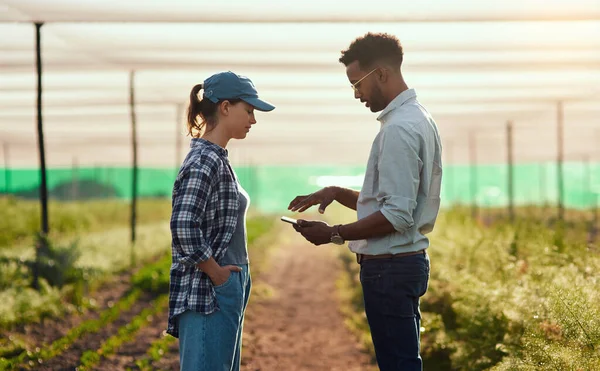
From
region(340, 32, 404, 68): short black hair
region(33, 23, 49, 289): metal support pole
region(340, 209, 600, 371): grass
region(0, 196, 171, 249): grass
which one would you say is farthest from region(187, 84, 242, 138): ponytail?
region(0, 196, 171, 249): grass

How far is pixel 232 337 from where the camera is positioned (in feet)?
8.70

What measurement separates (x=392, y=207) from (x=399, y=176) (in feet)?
0.36

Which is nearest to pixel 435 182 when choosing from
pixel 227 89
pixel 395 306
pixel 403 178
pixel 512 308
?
pixel 403 178

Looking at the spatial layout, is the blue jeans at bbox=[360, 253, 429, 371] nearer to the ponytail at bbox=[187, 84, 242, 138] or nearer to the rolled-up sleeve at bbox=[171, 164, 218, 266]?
the rolled-up sleeve at bbox=[171, 164, 218, 266]

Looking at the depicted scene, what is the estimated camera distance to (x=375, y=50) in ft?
9.27

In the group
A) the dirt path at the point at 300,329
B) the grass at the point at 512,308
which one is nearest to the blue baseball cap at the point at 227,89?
the grass at the point at 512,308

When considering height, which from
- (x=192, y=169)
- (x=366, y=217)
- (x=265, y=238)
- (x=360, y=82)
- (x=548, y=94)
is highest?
(x=548, y=94)

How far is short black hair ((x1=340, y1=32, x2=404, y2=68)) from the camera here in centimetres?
283

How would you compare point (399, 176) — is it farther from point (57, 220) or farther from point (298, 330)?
point (57, 220)

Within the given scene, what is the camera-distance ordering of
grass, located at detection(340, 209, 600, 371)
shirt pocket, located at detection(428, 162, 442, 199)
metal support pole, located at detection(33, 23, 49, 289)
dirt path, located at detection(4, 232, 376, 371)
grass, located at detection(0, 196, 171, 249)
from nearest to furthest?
shirt pocket, located at detection(428, 162, 442, 199), grass, located at detection(340, 209, 600, 371), dirt path, located at detection(4, 232, 376, 371), metal support pole, located at detection(33, 23, 49, 289), grass, located at detection(0, 196, 171, 249)

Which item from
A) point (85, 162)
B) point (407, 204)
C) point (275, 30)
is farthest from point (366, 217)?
point (85, 162)

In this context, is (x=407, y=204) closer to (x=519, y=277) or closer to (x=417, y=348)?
(x=417, y=348)

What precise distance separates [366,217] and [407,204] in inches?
6.3

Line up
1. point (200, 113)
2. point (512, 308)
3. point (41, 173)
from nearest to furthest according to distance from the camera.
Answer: point (200, 113)
point (512, 308)
point (41, 173)
